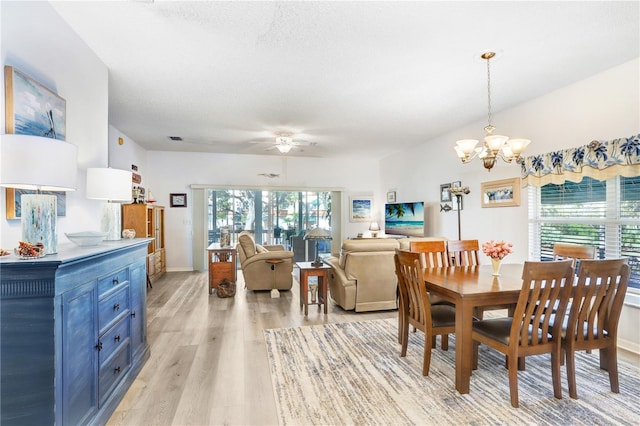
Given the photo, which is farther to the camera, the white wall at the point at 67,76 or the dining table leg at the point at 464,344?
the dining table leg at the point at 464,344

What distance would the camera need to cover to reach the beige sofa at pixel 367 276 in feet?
13.1

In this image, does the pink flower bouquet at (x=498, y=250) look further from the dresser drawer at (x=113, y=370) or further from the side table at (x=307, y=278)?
the dresser drawer at (x=113, y=370)

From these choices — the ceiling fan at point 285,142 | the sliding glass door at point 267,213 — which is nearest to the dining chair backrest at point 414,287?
the ceiling fan at point 285,142

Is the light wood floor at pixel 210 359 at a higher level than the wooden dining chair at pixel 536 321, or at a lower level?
lower

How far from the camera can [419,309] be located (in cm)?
258

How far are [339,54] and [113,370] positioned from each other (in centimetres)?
296

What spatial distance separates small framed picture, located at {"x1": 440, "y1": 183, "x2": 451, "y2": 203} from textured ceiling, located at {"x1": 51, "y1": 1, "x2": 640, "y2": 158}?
1.22 m

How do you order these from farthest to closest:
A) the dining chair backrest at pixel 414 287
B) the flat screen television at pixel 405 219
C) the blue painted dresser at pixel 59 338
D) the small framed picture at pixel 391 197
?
the small framed picture at pixel 391 197 → the flat screen television at pixel 405 219 → the dining chair backrest at pixel 414 287 → the blue painted dresser at pixel 59 338

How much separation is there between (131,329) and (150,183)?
5.31 m

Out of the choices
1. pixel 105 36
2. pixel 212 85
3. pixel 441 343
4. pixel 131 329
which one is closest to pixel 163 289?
pixel 131 329

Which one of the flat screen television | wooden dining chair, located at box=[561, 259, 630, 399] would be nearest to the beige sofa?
wooden dining chair, located at box=[561, 259, 630, 399]

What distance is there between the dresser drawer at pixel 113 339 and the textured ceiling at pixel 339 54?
214 cm

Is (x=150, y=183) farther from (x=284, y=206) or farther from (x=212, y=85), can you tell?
(x=212, y=85)

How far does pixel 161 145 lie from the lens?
642 centimetres
